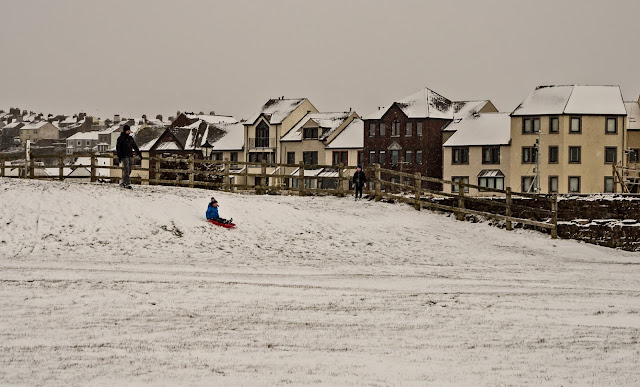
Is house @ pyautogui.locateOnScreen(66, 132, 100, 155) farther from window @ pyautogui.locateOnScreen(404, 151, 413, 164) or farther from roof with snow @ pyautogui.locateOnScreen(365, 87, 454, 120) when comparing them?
window @ pyautogui.locateOnScreen(404, 151, 413, 164)

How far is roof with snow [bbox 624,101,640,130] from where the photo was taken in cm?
8088

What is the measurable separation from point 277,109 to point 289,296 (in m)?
88.0

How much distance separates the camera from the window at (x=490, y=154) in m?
79.6

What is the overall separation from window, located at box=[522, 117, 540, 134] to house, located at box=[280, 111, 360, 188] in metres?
20.6

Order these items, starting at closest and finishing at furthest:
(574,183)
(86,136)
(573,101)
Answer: (574,183) < (573,101) < (86,136)

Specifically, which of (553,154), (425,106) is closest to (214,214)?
(553,154)

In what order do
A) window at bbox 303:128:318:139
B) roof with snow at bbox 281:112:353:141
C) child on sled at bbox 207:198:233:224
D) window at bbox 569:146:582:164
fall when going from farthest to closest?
1. window at bbox 303:128:318:139
2. roof with snow at bbox 281:112:353:141
3. window at bbox 569:146:582:164
4. child on sled at bbox 207:198:233:224

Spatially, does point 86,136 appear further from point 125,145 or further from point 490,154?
point 125,145

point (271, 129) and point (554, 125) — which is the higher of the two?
point (271, 129)

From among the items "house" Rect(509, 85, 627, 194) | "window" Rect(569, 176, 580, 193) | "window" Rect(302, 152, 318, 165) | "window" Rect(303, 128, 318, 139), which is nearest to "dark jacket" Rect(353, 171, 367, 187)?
"house" Rect(509, 85, 627, 194)

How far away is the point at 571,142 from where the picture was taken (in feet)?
248

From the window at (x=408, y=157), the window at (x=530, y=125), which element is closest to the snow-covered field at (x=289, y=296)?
the window at (x=530, y=125)

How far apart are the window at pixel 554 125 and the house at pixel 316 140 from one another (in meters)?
22.8

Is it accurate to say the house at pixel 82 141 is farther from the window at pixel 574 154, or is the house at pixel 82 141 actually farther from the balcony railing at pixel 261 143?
the window at pixel 574 154
